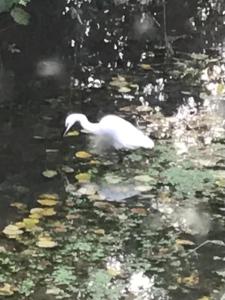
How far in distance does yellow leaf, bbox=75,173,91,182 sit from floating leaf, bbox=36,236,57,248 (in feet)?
1.93

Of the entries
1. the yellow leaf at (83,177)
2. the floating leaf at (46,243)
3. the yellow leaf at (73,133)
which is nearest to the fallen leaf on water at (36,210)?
the floating leaf at (46,243)

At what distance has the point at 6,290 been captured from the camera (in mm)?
3291

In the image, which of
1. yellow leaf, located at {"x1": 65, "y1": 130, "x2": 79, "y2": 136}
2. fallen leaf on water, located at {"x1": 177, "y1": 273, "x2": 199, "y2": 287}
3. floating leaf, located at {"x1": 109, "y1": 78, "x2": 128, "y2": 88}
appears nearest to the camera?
fallen leaf on water, located at {"x1": 177, "y1": 273, "x2": 199, "y2": 287}

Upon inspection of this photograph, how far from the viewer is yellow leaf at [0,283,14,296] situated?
3273 mm

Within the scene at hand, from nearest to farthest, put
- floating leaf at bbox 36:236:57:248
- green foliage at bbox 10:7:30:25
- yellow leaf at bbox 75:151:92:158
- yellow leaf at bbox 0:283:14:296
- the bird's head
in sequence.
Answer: yellow leaf at bbox 0:283:14:296 < floating leaf at bbox 36:236:57:248 < yellow leaf at bbox 75:151:92:158 < the bird's head < green foliage at bbox 10:7:30:25

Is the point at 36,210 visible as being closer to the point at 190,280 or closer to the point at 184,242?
the point at 184,242

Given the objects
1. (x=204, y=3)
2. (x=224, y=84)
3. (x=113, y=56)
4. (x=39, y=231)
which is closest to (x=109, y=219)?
(x=39, y=231)

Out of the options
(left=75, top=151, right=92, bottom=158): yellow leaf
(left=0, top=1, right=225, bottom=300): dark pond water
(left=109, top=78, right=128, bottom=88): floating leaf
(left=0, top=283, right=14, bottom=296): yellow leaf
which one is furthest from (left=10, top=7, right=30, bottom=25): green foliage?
(left=0, top=283, right=14, bottom=296): yellow leaf

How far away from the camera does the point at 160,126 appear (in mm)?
4867

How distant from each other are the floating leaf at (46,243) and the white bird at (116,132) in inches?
35.9

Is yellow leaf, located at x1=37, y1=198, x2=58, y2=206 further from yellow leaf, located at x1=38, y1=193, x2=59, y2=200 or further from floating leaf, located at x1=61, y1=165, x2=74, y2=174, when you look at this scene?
floating leaf, located at x1=61, y1=165, x2=74, y2=174

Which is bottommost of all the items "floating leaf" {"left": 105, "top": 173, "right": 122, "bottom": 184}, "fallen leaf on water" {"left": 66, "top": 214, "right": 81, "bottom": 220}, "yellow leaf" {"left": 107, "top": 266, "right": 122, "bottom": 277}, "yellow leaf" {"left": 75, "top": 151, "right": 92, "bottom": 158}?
"yellow leaf" {"left": 107, "top": 266, "right": 122, "bottom": 277}

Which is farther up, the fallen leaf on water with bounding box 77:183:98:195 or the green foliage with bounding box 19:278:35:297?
the fallen leaf on water with bounding box 77:183:98:195

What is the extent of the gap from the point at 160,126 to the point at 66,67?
3.95ft
